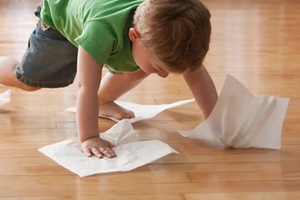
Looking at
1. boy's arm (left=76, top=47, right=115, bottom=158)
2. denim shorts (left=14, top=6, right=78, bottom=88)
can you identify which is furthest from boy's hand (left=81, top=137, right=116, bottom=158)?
denim shorts (left=14, top=6, right=78, bottom=88)

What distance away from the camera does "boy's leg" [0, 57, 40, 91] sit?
4.91 ft

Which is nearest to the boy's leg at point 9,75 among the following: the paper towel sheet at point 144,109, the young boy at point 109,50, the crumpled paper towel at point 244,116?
the young boy at point 109,50

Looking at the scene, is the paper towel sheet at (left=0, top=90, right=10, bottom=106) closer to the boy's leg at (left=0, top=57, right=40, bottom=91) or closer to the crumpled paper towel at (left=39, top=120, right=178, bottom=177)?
the boy's leg at (left=0, top=57, right=40, bottom=91)

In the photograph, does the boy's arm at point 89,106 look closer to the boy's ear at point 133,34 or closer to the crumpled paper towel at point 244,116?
Result: the boy's ear at point 133,34

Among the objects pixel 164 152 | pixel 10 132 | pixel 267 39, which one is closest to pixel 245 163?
pixel 164 152

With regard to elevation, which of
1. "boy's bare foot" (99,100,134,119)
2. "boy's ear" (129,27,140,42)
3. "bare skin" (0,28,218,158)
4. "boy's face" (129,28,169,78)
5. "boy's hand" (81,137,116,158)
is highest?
"boy's ear" (129,27,140,42)

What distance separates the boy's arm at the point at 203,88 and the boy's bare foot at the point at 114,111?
0.19 metres

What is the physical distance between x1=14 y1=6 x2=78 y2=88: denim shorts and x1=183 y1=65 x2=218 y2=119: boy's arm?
29 cm

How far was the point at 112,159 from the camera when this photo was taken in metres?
1.16

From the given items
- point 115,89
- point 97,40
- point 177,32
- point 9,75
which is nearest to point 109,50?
point 97,40

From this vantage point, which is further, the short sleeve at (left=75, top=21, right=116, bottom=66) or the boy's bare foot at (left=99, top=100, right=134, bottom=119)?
the boy's bare foot at (left=99, top=100, right=134, bottom=119)

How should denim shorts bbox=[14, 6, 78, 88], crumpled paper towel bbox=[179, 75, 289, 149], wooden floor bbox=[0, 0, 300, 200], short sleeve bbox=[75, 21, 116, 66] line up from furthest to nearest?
1. denim shorts bbox=[14, 6, 78, 88]
2. crumpled paper towel bbox=[179, 75, 289, 149]
3. short sleeve bbox=[75, 21, 116, 66]
4. wooden floor bbox=[0, 0, 300, 200]

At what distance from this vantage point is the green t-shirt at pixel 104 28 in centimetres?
115

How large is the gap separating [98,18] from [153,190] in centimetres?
34
